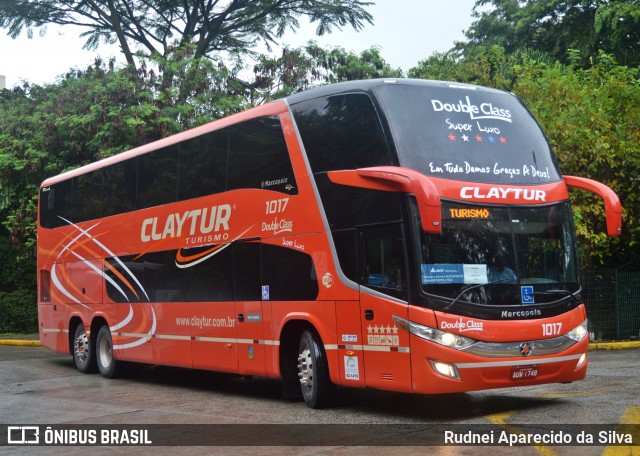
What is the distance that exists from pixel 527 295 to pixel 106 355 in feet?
33.5

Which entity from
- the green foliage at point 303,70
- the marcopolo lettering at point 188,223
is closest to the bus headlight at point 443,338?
the marcopolo lettering at point 188,223

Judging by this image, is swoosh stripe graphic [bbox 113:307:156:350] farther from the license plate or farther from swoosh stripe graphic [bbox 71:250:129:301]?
the license plate

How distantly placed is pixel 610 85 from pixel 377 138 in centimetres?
1355

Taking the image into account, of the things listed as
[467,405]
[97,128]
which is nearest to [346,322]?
[467,405]

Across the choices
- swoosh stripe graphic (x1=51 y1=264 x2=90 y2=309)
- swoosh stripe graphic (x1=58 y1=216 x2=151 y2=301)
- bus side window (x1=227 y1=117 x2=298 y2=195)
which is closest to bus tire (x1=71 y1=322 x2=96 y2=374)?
swoosh stripe graphic (x1=51 y1=264 x2=90 y2=309)

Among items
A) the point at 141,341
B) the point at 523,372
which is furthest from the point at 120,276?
the point at 523,372

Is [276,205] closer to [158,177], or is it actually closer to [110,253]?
[158,177]

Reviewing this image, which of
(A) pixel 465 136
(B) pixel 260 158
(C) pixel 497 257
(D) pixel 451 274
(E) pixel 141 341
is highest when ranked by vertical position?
(B) pixel 260 158

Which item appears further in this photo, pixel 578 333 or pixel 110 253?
pixel 110 253

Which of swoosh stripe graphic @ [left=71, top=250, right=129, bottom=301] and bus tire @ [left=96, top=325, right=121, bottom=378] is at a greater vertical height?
swoosh stripe graphic @ [left=71, top=250, right=129, bottom=301]

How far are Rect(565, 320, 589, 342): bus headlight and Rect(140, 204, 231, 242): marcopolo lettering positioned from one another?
5.51 meters

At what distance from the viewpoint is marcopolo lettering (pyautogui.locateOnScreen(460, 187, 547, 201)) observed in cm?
1137

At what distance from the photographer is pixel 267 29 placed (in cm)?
3731

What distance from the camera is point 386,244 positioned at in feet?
37.6
